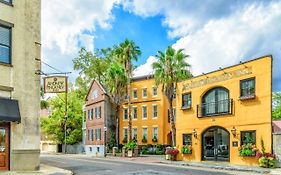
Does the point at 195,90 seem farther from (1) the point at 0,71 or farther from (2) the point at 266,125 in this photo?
(1) the point at 0,71

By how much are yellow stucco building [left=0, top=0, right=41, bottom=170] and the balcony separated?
14792 millimetres

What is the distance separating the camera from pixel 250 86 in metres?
27.8

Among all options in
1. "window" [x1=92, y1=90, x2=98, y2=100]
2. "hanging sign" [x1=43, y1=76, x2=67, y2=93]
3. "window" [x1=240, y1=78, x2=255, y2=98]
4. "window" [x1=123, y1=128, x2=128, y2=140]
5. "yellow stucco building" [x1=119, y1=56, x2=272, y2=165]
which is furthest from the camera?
"window" [x1=92, y1=90, x2=98, y2=100]

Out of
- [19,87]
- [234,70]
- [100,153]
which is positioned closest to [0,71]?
[19,87]

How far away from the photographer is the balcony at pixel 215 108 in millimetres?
29783

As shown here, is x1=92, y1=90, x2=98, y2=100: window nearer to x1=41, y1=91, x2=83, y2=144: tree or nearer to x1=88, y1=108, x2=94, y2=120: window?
x1=88, y1=108, x2=94, y2=120: window

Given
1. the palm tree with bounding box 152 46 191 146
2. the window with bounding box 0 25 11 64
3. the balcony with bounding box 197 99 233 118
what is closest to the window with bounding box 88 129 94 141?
the palm tree with bounding box 152 46 191 146

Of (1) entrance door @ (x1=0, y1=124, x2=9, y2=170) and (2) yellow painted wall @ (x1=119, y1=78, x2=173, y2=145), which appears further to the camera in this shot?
(2) yellow painted wall @ (x1=119, y1=78, x2=173, y2=145)

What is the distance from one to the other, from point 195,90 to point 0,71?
59.4ft

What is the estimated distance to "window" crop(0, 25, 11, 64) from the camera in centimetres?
2038

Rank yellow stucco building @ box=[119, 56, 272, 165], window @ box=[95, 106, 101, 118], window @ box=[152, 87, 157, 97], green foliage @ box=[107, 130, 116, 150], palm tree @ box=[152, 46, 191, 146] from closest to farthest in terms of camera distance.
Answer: yellow stucco building @ box=[119, 56, 272, 165]
palm tree @ box=[152, 46, 191, 146]
green foliage @ box=[107, 130, 116, 150]
window @ box=[152, 87, 157, 97]
window @ box=[95, 106, 101, 118]

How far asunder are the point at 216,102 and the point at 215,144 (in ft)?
11.3

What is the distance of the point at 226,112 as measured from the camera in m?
30.0

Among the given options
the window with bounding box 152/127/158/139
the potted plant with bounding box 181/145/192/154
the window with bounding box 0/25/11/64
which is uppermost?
the window with bounding box 0/25/11/64
